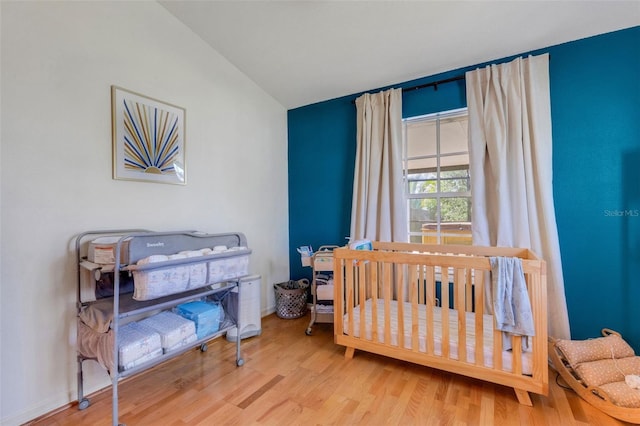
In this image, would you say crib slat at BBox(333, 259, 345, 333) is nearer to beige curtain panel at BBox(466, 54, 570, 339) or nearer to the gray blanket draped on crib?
the gray blanket draped on crib

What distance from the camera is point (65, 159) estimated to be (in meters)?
1.62

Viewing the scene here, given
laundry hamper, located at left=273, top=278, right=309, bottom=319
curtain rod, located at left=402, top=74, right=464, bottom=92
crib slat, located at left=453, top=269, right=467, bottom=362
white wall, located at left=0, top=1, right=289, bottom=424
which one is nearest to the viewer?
white wall, located at left=0, top=1, right=289, bottom=424

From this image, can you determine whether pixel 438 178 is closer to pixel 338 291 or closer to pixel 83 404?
pixel 338 291

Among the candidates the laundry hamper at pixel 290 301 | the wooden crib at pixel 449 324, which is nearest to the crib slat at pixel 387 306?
the wooden crib at pixel 449 324

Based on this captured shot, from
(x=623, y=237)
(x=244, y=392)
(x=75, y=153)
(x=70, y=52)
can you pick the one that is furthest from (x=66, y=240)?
(x=623, y=237)

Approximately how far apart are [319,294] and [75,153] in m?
2.05

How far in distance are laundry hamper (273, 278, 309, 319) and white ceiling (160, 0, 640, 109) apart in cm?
214

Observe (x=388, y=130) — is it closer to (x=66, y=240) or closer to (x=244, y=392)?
(x=244, y=392)

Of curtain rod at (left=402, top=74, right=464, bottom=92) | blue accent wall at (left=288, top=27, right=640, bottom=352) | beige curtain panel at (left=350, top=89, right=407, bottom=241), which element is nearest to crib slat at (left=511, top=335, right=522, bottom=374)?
blue accent wall at (left=288, top=27, right=640, bottom=352)

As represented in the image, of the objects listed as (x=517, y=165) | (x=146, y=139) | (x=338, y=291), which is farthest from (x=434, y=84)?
(x=146, y=139)

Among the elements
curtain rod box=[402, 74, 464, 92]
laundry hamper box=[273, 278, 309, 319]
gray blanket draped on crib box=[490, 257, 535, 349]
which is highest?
curtain rod box=[402, 74, 464, 92]

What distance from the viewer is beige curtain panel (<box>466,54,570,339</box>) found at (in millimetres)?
1964

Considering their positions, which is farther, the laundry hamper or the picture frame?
the laundry hamper

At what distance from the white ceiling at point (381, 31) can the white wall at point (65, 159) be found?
1.33ft
